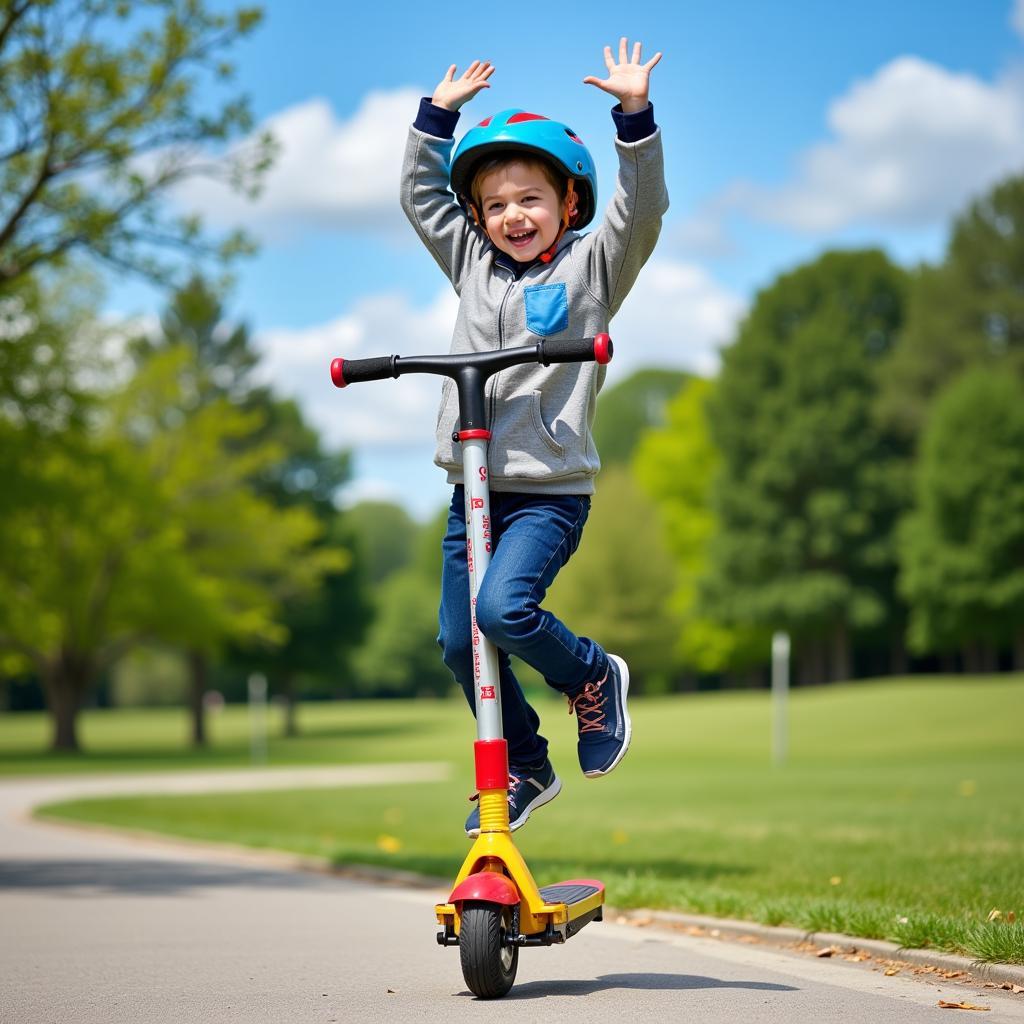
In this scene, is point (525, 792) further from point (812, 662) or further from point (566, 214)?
point (812, 662)

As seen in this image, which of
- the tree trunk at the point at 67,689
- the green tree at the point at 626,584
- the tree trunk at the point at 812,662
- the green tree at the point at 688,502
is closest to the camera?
the tree trunk at the point at 67,689

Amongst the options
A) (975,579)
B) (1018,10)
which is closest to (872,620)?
(975,579)

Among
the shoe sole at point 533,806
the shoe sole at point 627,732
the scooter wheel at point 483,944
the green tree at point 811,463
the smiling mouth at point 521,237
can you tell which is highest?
the green tree at point 811,463

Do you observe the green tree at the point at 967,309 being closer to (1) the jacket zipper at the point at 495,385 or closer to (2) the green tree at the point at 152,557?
(2) the green tree at the point at 152,557

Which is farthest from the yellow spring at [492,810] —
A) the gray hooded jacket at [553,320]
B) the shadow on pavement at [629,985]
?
the gray hooded jacket at [553,320]

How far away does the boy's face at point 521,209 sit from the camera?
483 centimetres

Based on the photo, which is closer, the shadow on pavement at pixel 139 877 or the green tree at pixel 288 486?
the shadow on pavement at pixel 139 877

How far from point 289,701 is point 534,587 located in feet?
184

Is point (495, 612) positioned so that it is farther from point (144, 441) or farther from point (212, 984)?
point (144, 441)

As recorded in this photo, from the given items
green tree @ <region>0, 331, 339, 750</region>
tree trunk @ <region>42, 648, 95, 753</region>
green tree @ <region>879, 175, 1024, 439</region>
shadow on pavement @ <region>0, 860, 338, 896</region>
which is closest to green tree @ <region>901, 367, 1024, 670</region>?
green tree @ <region>879, 175, 1024, 439</region>

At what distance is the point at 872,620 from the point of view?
176 feet

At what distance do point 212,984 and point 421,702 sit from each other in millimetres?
92176

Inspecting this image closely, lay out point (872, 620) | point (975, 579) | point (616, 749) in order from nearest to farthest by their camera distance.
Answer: point (616, 749) < point (975, 579) < point (872, 620)

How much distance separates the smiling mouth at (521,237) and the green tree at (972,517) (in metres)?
45.4
